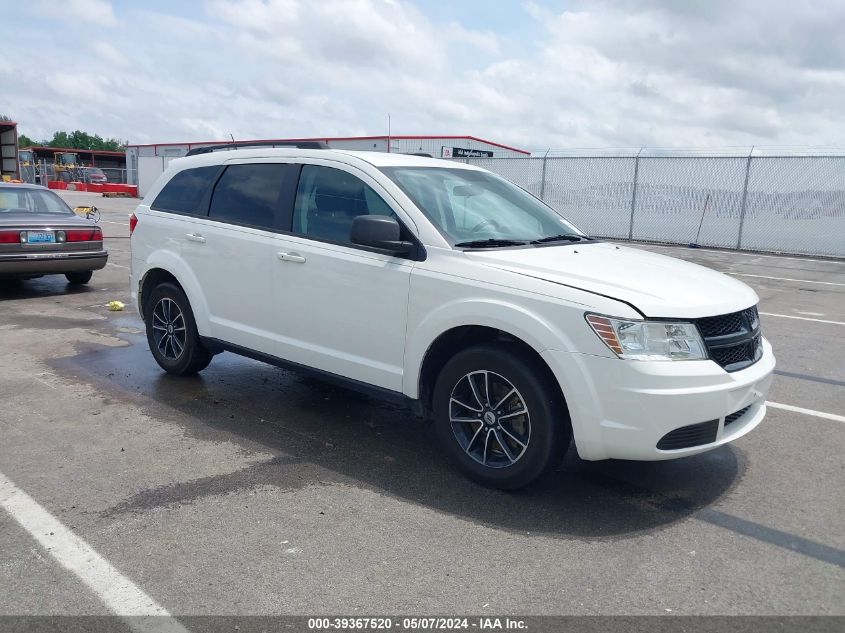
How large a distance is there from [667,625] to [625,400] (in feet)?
3.47

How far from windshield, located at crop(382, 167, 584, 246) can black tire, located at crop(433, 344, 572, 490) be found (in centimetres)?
79

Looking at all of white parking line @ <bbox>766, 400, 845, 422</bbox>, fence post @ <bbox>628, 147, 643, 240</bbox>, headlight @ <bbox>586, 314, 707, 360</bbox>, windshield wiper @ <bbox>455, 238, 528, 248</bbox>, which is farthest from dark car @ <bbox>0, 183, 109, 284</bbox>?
fence post @ <bbox>628, 147, 643, 240</bbox>

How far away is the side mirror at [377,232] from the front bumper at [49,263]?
7.28 meters

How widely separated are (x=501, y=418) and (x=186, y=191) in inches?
139

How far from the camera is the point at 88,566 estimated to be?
328 cm

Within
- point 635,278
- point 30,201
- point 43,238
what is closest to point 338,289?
point 635,278

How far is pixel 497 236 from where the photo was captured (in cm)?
466

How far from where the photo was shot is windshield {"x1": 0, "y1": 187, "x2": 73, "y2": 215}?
10.2 m

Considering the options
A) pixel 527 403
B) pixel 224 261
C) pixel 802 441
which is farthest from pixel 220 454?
pixel 802 441

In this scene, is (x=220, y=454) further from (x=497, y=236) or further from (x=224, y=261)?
(x=497, y=236)

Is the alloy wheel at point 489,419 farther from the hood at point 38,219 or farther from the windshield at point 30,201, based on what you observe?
the windshield at point 30,201

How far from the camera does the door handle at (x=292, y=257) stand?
4.93m

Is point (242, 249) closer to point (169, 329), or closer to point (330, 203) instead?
point (330, 203)

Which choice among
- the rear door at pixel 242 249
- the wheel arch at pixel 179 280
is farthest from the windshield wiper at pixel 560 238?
the wheel arch at pixel 179 280
